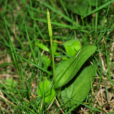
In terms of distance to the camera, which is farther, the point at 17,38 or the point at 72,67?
the point at 17,38

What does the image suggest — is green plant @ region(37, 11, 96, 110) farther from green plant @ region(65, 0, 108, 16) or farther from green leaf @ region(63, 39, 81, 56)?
green plant @ region(65, 0, 108, 16)

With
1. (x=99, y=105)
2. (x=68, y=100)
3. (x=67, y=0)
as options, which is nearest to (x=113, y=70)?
(x=99, y=105)

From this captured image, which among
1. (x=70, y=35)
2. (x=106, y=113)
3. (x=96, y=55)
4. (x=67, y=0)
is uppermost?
(x=67, y=0)

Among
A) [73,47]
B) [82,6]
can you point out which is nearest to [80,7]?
[82,6]

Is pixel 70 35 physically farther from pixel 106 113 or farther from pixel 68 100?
pixel 106 113

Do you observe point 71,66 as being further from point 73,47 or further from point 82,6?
point 82,6

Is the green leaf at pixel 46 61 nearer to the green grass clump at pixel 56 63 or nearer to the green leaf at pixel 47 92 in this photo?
the green grass clump at pixel 56 63

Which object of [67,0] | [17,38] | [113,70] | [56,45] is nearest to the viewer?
[113,70]
